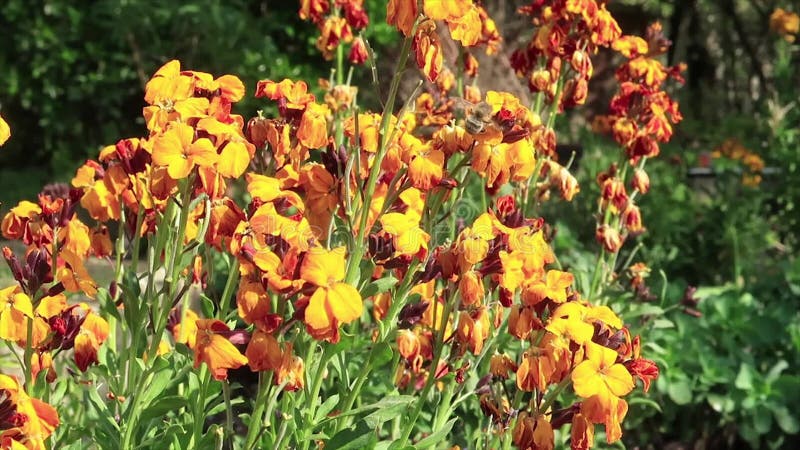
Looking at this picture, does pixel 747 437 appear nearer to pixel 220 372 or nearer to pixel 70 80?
pixel 220 372

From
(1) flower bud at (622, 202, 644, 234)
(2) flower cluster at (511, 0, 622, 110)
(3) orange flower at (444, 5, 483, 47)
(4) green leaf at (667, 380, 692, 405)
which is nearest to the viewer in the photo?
(3) orange flower at (444, 5, 483, 47)

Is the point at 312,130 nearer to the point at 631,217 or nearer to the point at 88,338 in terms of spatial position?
the point at 88,338

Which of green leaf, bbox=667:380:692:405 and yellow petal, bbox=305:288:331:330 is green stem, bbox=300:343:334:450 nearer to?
yellow petal, bbox=305:288:331:330

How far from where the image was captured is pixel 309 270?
1341 millimetres

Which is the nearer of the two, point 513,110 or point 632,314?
point 513,110

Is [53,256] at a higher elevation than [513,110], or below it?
below

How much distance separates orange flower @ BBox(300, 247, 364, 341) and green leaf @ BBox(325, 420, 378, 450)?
417 mm

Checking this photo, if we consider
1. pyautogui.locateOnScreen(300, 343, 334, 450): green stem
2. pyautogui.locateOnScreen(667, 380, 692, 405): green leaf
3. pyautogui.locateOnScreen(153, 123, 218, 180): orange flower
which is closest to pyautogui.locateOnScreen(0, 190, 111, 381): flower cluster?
pyautogui.locateOnScreen(153, 123, 218, 180): orange flower

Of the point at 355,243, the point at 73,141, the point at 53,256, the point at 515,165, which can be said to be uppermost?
the point at 515,165

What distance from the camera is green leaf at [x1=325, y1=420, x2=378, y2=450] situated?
1.70 metres

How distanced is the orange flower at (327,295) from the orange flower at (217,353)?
0.15m

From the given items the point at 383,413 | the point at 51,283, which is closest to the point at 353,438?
the point at 383,413

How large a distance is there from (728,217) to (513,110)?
367 cm

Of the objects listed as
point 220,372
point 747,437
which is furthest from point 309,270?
point 747,437
